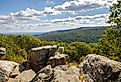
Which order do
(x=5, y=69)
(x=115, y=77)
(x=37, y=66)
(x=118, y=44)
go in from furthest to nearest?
1. (x=118, y=44)
2. (x=37, y=66)
3. (x=5, y=69)
4. (x=115, y=77)

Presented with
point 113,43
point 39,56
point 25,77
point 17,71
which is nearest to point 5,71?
point 25,77

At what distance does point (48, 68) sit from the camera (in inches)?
1163

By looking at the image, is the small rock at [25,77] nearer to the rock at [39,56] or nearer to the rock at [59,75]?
the rock at [59,75]

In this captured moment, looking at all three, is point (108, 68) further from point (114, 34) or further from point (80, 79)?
point (114, 34)

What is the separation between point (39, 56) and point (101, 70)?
71.9 ft

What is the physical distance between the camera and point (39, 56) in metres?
47.6

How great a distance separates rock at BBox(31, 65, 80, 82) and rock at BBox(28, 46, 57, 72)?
55.5 ft

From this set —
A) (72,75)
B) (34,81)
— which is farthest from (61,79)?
(34,81)

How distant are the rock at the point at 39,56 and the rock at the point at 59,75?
16930 millimetres

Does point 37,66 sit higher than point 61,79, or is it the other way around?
point 61,79

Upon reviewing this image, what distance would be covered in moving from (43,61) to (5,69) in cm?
1116

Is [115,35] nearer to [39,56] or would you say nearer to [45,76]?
[39,56]

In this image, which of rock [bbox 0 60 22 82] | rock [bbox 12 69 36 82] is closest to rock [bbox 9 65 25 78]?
rock [bbox 0 60 22 82]

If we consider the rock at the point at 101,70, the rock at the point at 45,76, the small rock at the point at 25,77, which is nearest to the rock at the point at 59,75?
the rock at the point at 45,76
